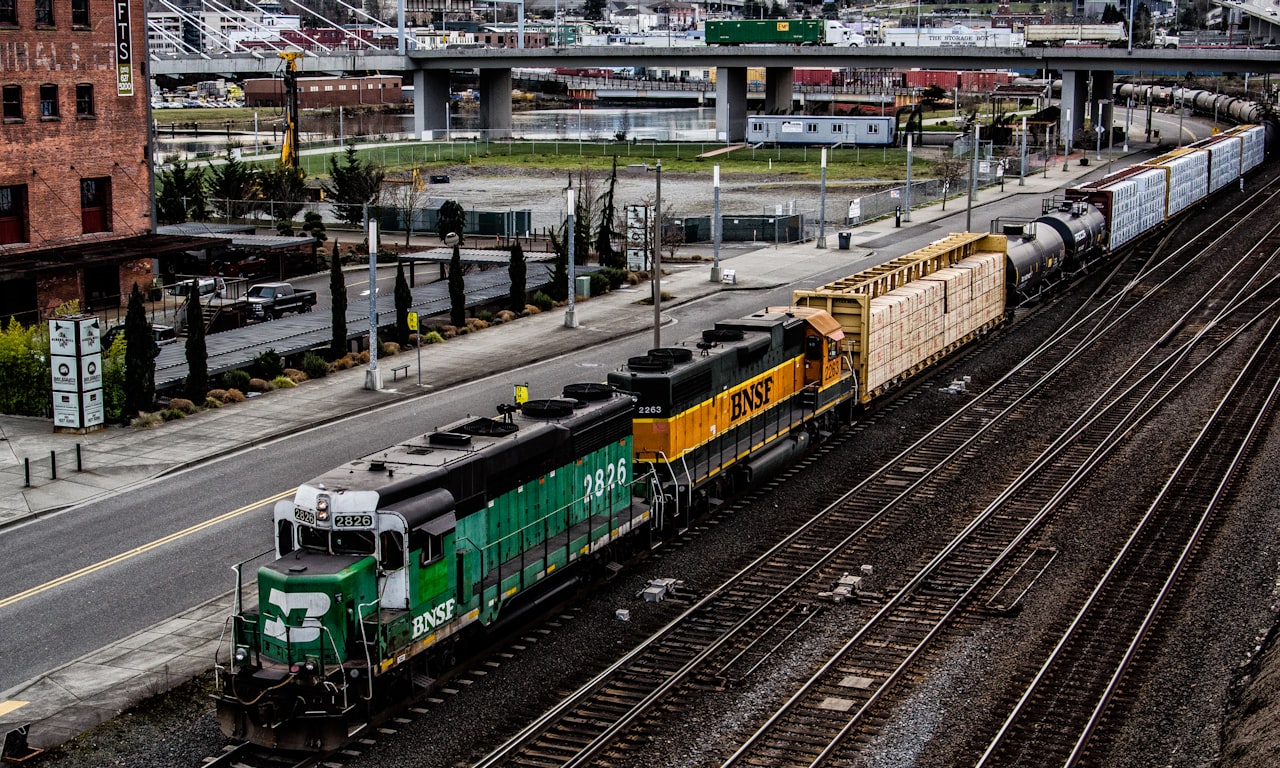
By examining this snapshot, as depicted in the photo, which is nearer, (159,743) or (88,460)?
(159,743)

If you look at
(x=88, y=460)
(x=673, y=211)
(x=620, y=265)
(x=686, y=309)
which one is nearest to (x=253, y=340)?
(x=88, y=460)

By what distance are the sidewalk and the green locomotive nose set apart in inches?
156

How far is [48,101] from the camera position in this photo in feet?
197

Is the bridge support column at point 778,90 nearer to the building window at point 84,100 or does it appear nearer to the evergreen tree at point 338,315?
the building window at point 84,100

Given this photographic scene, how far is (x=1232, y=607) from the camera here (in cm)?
2897

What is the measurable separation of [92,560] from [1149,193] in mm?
67822

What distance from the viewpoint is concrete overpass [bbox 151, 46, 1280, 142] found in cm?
13250

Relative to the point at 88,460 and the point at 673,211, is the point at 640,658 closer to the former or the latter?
the point at 88,460

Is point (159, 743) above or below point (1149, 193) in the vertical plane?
below

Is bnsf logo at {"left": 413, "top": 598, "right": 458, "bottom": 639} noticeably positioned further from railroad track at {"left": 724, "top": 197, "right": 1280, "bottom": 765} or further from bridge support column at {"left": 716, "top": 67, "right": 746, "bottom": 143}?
bridge support column at {"left": 716, "top": 67, "right": 746, "bottom": 143}

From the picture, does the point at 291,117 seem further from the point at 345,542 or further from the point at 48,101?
the point at 345,542

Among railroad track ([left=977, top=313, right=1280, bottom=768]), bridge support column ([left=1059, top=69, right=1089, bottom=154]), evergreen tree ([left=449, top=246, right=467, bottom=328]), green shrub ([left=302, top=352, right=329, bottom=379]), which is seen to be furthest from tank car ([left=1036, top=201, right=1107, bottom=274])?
bridge support column ([left=1059, top=69, right=1089, bottom=154])

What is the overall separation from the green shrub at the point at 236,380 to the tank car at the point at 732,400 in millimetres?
17809

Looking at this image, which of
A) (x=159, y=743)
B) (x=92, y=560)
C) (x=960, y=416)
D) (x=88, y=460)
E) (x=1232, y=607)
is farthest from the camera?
(x=960, y=416)
